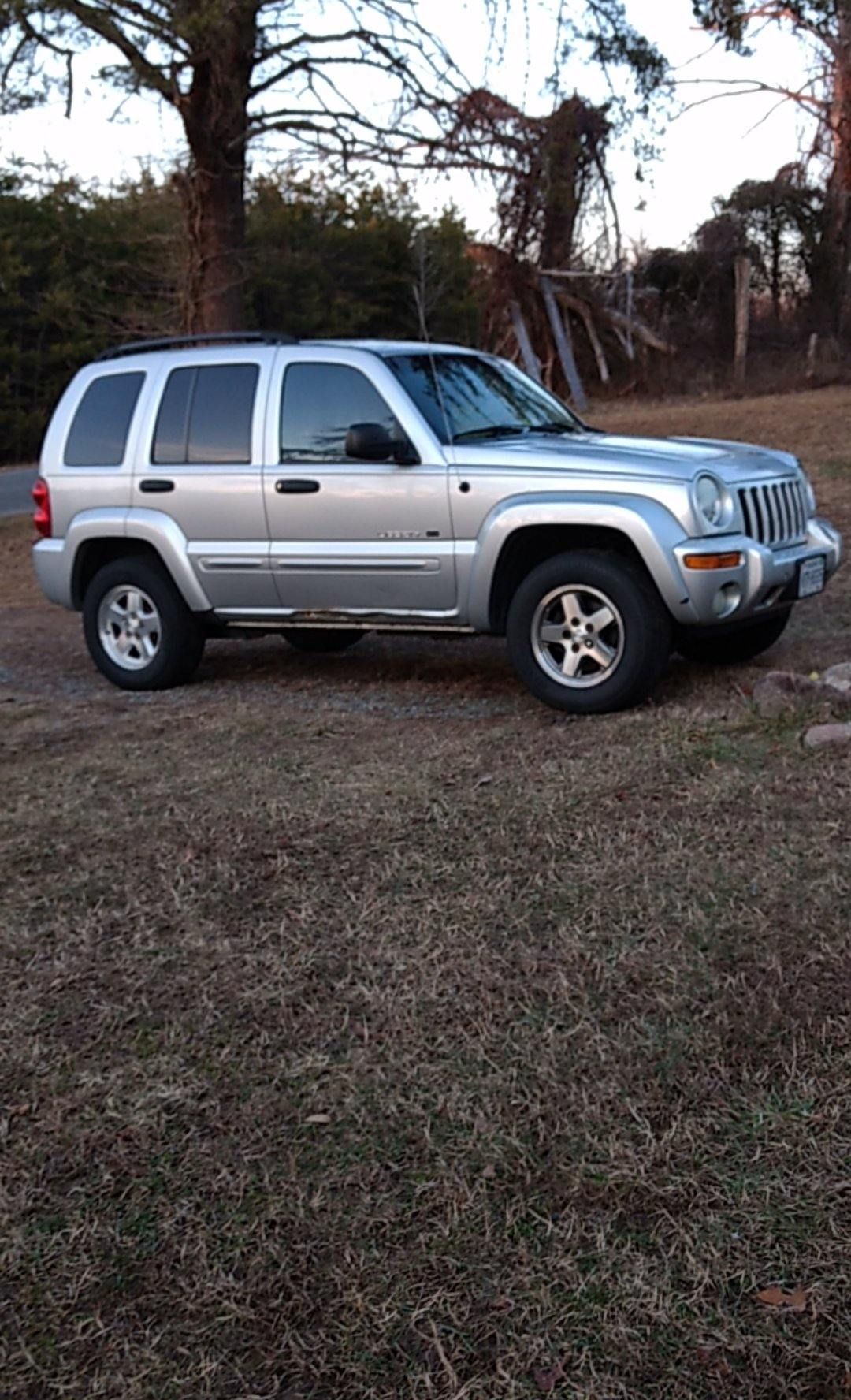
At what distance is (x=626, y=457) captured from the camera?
6551 millimetres

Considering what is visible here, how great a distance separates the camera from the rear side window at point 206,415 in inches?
296

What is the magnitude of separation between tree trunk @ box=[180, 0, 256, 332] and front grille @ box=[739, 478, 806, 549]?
849 centimetres

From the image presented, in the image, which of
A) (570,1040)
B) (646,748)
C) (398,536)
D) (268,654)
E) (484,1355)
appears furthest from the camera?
(268,654)

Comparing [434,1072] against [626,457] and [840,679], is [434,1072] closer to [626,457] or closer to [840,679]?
[840,679]

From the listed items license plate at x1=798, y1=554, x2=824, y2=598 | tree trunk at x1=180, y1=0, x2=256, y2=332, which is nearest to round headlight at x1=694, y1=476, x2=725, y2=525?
license plate at x1=798, y1=554, x2=824, y2=598

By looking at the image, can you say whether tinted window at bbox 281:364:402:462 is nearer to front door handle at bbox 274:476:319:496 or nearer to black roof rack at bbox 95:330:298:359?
front door handle at bbox 274:476:319:496

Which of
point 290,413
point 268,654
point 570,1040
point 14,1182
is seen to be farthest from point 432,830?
point 268,654

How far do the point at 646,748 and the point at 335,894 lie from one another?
175 cm

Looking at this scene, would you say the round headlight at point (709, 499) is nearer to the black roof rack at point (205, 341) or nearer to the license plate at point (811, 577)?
the license plate at point (811, 577)

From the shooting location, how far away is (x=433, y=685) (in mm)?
7746

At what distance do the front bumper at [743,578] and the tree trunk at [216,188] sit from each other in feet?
29.3

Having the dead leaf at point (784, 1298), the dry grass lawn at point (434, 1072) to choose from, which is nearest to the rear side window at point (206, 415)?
the dry grass lawn at point (434, 1072)

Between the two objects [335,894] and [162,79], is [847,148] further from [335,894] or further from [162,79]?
[335,894]

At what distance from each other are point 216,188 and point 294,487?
886 cm
